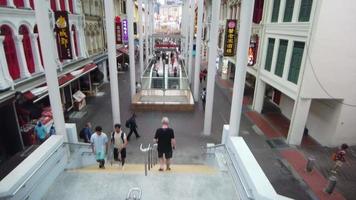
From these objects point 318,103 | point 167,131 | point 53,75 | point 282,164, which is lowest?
point 282,164

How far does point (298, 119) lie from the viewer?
38.3 ft

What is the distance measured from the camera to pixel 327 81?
10.9 meters

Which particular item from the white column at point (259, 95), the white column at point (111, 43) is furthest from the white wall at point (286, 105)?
the white column at point (111, 43)

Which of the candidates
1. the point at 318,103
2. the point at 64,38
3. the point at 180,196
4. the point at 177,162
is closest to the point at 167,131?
the point at 180,196

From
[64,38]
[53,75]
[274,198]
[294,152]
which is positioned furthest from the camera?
[64,38]

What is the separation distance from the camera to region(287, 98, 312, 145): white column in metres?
11.4

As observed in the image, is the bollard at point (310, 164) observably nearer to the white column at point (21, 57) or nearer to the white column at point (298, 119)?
the white column at point (298, 119)

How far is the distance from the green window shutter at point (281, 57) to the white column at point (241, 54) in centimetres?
916

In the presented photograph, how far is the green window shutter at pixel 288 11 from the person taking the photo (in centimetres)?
1256

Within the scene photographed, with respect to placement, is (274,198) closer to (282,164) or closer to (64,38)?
(282,164)

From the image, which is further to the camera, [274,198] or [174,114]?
[174,114]

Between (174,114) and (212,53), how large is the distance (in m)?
5.75

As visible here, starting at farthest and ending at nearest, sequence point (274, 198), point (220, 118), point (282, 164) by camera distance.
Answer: point (220, 118), point (282, 164), point (274, 198)

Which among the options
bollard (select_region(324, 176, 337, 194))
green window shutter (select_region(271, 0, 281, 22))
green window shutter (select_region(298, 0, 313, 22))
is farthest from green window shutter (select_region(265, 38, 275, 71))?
bollard (select_region(324, 176, 337, 194))
